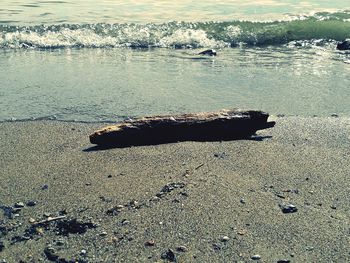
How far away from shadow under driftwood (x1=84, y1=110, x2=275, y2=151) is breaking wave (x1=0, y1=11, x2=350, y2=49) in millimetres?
8645

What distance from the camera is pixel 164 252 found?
3.47 metres

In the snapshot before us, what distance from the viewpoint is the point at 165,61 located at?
36.4 feet

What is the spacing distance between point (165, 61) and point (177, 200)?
24.1ft

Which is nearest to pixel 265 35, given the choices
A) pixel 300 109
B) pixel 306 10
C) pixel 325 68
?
pixel 325 68

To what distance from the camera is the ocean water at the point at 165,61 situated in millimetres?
7340

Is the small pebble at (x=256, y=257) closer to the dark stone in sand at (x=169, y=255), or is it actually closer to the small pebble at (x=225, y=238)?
the small pebble at (x=225, y=238)

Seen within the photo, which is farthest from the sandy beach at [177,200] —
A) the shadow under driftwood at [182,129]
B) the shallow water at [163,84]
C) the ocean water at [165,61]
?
the ocean water at [165,61]

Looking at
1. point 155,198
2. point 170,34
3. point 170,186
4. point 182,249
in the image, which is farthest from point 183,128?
point 170,34

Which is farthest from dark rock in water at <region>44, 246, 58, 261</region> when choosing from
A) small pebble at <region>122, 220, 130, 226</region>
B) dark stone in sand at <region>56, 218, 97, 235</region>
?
small pebble at <region>122, 220, 130, 226</region>

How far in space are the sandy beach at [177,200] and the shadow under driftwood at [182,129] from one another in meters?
0.16

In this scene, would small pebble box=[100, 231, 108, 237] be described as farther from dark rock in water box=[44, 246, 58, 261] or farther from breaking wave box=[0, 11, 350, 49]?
breaking wave box=[0, 11, 350, 49]

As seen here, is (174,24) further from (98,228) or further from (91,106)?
(98,228)

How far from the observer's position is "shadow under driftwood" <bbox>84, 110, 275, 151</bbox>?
5457mm

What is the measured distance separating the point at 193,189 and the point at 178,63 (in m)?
6.75
